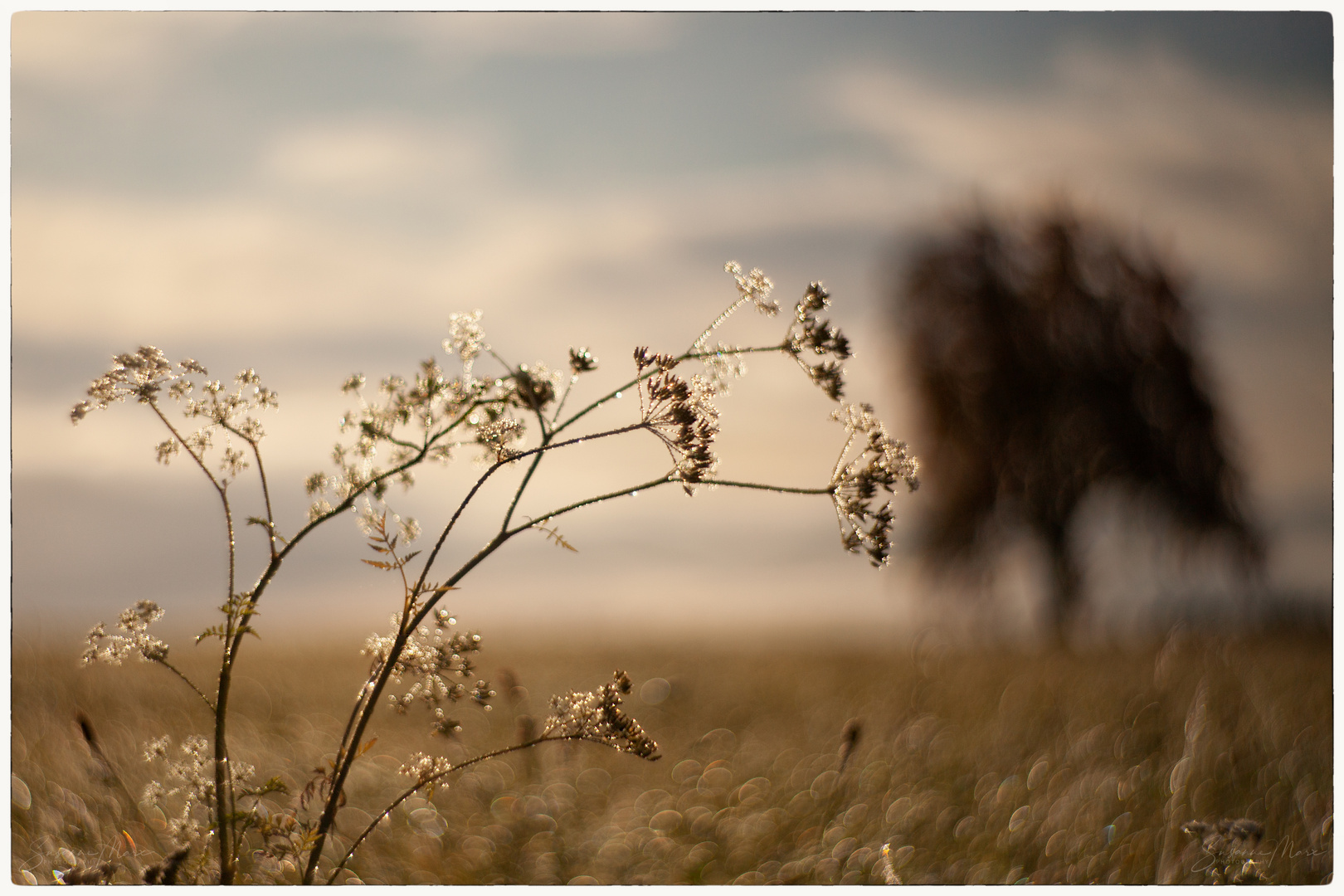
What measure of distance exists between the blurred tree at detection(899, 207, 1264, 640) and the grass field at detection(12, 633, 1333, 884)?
2.69 m

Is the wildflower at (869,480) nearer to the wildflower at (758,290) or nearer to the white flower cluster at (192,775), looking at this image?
the wildflower at (758,290)

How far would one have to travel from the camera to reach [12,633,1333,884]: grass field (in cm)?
248

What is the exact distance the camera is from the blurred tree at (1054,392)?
23.2 ft

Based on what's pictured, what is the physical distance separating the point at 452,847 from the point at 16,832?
1354 millimetres

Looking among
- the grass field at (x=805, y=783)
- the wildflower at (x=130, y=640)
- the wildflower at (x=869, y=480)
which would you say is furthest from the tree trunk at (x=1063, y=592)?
the wildflower at (x=130, y=640)

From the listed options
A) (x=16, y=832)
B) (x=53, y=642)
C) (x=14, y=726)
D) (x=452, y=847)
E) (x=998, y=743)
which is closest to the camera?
(x=16, y=832)

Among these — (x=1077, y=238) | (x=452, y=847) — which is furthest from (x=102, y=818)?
(x=1077, y=238)

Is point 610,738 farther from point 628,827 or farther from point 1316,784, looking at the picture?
point 1316,784

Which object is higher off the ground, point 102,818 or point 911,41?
point 911,41

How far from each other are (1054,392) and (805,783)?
17.9 ft

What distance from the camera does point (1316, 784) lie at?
2.76m

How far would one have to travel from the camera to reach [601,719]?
5.50ft

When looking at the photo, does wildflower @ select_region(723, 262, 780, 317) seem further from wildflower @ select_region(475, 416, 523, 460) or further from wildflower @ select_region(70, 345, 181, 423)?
wildflower @ select_region(70, 345, 181, 423)

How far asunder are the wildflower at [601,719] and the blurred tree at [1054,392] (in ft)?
20.4
